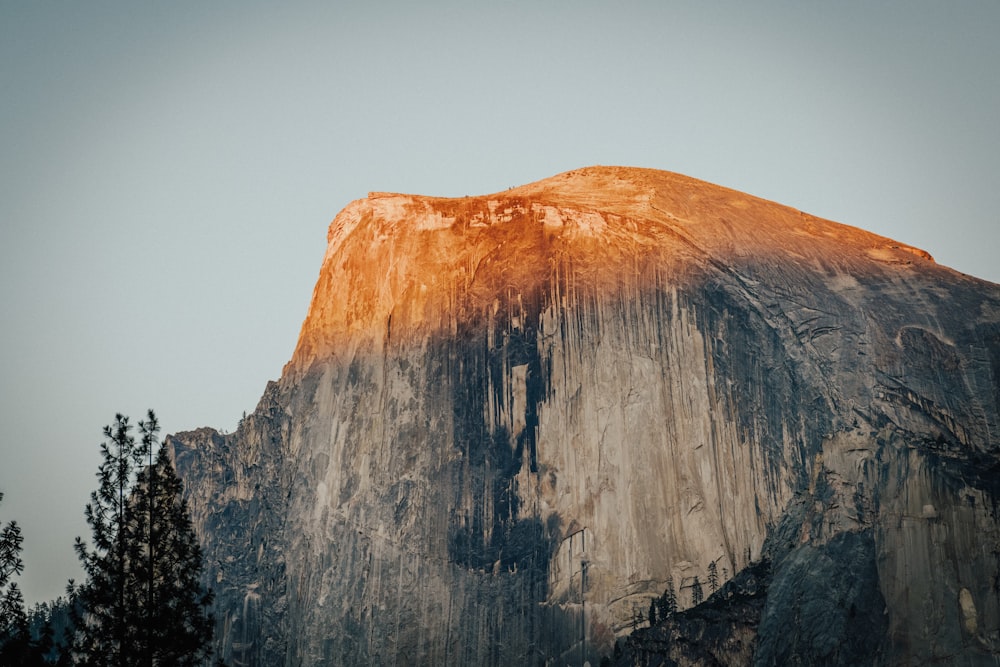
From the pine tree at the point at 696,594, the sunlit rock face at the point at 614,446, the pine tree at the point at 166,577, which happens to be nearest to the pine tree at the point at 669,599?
the sunlit rock face at the point at 614,446

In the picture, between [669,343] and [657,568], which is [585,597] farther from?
[669,343]

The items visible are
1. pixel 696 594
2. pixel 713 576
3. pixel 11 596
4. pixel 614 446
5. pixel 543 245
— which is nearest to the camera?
pixel 11 596

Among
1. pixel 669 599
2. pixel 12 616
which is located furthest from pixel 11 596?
pixel 669 599

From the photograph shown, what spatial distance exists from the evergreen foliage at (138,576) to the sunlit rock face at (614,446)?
3512cm

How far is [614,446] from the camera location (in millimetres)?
75562

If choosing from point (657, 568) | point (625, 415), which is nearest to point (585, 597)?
point (657, 568)

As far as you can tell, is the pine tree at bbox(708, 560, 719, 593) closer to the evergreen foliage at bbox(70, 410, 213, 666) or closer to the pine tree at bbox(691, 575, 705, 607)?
the pine tree at bbox(691, 575, 705, 607)

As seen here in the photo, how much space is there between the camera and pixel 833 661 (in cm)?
6250

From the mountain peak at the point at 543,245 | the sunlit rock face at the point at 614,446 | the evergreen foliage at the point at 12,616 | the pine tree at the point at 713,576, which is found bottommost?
the evergreen foliage at the point at 12,616

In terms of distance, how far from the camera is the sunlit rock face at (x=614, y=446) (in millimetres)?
66562

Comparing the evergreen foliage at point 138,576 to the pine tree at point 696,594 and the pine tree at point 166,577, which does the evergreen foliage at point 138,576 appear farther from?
the pine tree at point 696,594

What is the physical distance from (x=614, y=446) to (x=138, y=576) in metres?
41.1

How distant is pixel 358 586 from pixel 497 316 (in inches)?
751

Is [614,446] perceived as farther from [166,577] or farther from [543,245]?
[166,577]
